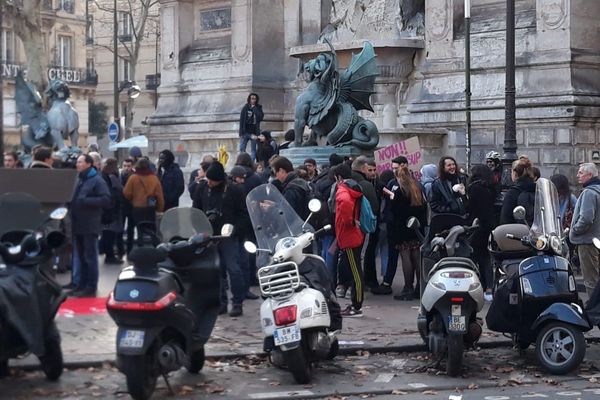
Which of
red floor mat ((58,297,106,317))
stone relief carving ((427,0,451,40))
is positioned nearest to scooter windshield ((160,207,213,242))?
red floor mat ((58,297,106,317))

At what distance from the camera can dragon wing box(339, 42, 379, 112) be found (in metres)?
18.9

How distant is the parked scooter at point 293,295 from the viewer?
966 centimetres

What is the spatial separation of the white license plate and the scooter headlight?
364cm

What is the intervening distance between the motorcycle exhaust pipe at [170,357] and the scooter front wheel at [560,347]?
3.01 meters

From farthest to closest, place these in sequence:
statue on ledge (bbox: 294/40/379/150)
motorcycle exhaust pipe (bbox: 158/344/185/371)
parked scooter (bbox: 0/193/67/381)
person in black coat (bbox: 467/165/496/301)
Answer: statue on ledge (bbox: 294/40/379/150)
person in black coat (bbox: 467/165/496/301)
parked scooter (bbox: 0/193/67/381)
motorcycle exhaust pipe (bbox: 158/344/185/371)

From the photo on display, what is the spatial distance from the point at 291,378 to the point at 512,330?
2003 mm

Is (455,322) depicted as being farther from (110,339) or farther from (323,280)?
(110,339)

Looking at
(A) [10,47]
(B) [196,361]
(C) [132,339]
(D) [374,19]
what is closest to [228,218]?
(B) [196,361]

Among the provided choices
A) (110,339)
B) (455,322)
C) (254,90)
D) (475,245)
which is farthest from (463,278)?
(254,90)

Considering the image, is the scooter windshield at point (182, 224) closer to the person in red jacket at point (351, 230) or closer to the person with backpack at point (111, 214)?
the person in red jacket at point (351, 230)

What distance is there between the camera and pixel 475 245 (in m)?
14.5

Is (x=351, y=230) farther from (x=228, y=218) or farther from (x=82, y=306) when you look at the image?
(x=82, y=306)

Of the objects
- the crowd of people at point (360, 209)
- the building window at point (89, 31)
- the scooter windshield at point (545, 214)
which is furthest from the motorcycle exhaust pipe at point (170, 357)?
the building window at point (89, 31)

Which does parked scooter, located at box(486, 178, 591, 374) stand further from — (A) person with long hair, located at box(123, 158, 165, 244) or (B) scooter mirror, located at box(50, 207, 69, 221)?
(A) person with long hair, located at box(123, 158, 165, 244)
